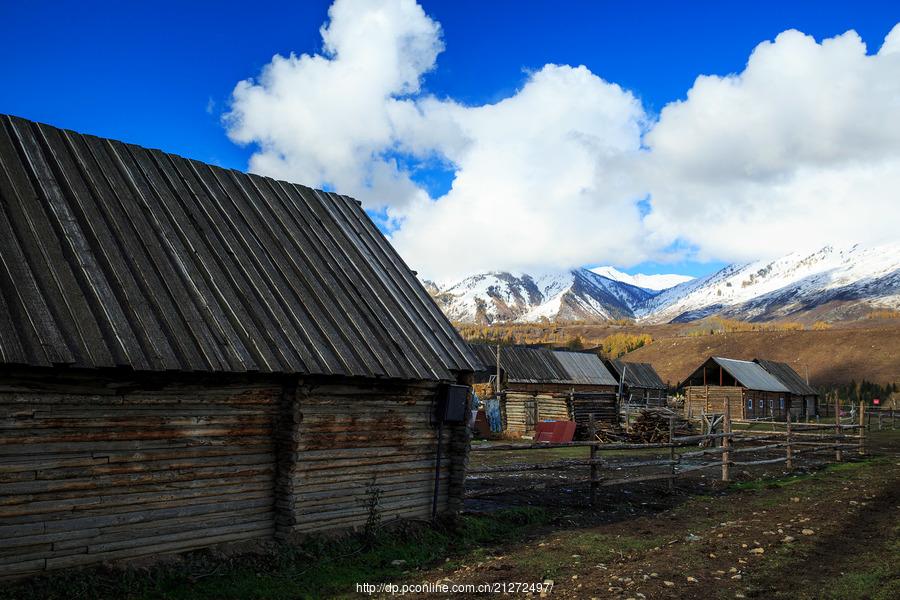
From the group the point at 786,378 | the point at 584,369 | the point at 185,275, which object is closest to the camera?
the point at 185,275

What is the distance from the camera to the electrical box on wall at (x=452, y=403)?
1174 centimetres

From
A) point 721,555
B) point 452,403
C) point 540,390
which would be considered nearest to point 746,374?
point 540,390

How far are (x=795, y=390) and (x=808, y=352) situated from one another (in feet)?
179

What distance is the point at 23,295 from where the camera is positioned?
7812 mm

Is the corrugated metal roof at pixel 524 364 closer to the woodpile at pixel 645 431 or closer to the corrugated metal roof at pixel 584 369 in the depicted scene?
the corrugated metal roof at pixel 584 369

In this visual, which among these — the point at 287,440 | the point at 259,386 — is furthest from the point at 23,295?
the point at 287,440

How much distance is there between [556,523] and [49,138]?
11501mm

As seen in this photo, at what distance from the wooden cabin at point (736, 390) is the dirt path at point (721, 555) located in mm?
41554

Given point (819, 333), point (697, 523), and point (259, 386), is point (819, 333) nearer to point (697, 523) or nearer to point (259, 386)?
point (697, 523)

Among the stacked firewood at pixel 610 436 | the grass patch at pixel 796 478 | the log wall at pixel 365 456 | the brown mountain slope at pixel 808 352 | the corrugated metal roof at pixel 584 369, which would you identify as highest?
the brown mountain slope at pixel 808 352

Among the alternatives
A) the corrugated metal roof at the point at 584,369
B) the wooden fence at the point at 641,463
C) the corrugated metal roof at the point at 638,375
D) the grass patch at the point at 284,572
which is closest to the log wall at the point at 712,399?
the corrugated metal roof at the point at 638,375

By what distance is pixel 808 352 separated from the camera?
355 ft

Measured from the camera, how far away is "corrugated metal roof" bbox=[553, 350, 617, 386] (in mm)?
43812

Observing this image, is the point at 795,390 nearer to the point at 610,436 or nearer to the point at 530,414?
the point at 610,436
